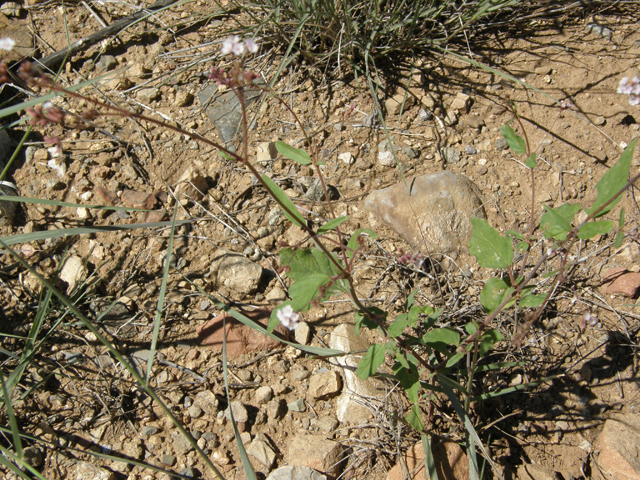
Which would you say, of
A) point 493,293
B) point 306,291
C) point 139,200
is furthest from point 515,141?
point 139,200

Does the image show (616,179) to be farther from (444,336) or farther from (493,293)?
(444,336)

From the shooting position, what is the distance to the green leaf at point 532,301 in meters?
1.51

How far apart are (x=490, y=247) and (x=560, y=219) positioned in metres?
0.36

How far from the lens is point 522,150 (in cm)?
162

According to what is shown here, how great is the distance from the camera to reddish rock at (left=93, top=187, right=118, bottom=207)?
8.68 feet

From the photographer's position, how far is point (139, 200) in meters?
2.62

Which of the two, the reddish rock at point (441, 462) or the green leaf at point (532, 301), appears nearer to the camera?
the green leaf at point (532, 301)

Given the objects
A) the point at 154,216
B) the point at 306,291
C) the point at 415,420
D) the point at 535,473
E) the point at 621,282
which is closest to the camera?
the point at 306,291

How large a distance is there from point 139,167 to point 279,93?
1029mm

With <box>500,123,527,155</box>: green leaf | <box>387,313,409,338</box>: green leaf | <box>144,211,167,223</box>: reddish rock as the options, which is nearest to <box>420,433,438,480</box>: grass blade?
<box>387,313,409,338</box>: green leaf

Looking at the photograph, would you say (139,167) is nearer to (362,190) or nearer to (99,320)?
(99,320)

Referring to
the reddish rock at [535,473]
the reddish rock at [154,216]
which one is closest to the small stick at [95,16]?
the reddish rock at [154,216]

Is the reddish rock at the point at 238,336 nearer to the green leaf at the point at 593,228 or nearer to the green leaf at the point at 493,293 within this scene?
the green leaf at the point at 493,293

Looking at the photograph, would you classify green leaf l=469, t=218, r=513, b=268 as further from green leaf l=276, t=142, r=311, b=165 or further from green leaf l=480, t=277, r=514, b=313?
green leaf l=276, t=142, r=311, b=165
